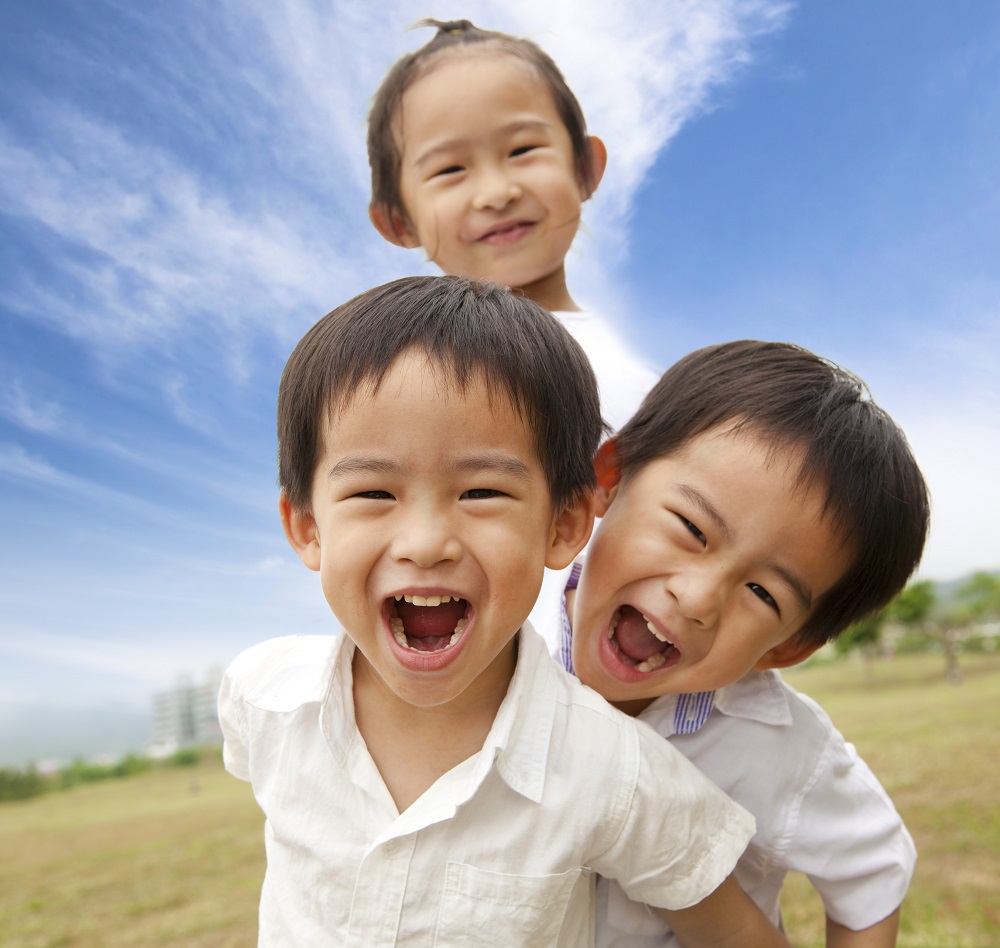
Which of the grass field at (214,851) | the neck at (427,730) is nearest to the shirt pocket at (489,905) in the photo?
the neck at (427,730)

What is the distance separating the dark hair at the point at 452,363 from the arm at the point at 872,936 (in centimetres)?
87

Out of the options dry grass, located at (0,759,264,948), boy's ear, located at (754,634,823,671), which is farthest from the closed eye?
dry grass, located at (0,759,264,948)

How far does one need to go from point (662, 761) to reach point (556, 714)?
0.14 metres

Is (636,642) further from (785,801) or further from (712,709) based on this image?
(785,801)

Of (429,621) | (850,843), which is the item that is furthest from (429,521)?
(850,843)

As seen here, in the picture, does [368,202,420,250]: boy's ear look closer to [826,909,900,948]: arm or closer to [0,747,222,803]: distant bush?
[826,909,900,948]: arm

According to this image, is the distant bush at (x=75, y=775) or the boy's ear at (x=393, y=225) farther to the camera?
the distant bush at (x=75, y=775)

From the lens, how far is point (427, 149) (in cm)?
185

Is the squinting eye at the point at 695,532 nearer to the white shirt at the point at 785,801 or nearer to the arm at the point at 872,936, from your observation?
the white shirt at the point at 785,801

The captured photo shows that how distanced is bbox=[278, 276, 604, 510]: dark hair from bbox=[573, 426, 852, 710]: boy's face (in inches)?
4.6

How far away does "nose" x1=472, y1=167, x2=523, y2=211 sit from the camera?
1771 mm

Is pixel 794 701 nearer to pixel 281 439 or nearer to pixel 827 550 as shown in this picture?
pixel 827 550

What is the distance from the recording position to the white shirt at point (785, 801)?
53.8 inches

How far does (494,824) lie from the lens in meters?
1.14
